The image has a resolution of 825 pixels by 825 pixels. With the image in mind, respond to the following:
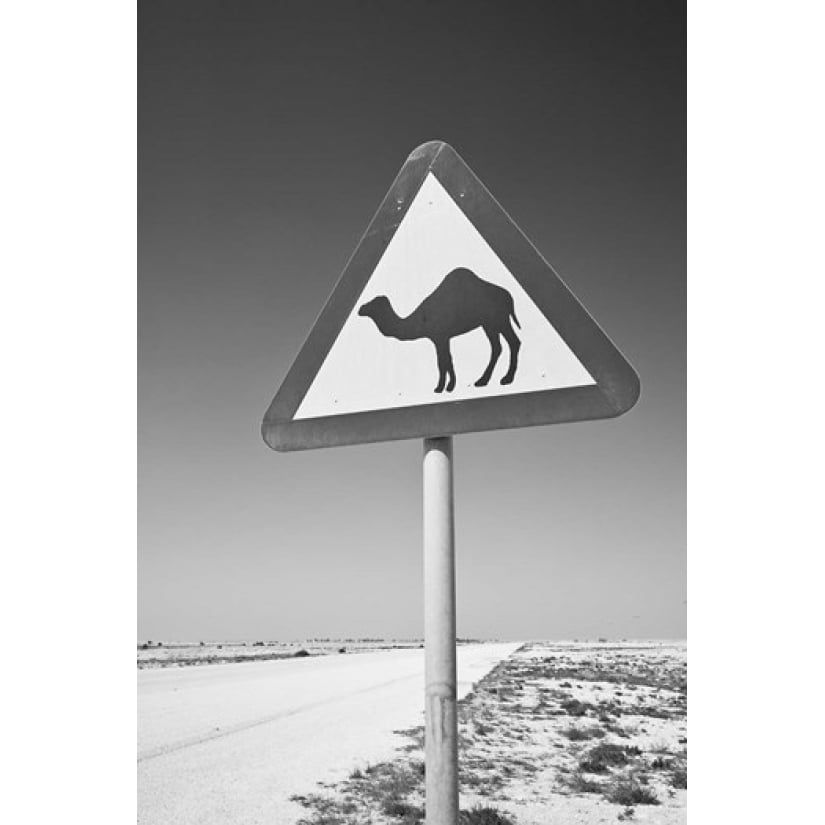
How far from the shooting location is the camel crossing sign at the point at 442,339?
1.57m

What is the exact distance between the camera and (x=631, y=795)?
793 cm

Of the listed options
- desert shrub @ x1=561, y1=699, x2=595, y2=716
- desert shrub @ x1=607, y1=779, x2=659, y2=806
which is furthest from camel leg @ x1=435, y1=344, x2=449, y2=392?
desert shrub @ x1=561, y1=699, x2=595, y2=716

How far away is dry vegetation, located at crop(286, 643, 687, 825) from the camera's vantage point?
23.2 ft

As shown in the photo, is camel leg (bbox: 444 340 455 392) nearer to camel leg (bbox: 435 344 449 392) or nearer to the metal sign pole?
camel leg (bbox: 435 344 449 392)

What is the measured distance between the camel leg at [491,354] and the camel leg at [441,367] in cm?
8

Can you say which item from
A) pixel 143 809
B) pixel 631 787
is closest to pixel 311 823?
pixel 143 809

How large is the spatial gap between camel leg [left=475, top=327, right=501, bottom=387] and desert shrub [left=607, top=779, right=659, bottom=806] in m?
7.74

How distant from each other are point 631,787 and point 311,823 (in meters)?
3.85

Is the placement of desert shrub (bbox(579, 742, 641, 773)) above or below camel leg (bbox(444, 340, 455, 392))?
below

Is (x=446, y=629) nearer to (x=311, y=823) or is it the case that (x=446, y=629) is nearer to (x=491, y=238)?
(x=491, y=238)

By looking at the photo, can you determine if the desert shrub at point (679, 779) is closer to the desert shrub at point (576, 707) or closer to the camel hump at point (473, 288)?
the desert shrub at point (576, 707)

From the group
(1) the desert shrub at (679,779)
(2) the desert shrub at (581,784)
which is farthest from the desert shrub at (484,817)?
(1) the desert shrub at (679,779)

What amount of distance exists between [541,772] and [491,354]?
899 cm

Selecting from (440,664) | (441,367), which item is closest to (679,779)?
(440,664)
